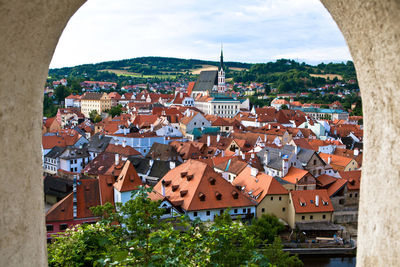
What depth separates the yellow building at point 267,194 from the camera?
836 inches

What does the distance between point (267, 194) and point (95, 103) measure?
65521mm

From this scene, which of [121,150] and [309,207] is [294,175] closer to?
[309,207]

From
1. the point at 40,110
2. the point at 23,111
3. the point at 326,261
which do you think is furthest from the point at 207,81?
the point at 23,111

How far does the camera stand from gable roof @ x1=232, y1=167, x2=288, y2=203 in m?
21.5

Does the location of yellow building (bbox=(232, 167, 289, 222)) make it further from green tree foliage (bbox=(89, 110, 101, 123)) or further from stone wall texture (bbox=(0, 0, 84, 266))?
green tree foliage (bbox=(89, 110, 101, 123))

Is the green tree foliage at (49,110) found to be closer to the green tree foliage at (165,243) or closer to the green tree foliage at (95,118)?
the green tree foliage at (95,118)

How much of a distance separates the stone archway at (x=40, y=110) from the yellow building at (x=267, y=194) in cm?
1927

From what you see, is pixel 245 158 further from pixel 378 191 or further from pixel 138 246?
pixel 378 191

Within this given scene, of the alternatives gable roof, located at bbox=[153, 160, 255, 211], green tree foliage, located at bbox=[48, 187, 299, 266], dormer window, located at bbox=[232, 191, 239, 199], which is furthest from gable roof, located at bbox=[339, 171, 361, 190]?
green tree foliage, located at bbox=[48, 187, 299, 266]

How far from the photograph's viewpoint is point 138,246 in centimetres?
425

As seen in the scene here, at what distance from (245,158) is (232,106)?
146 feet

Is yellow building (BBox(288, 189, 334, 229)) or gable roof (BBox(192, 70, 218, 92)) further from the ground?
gable roof (BBox(192, 70, 218, 92))

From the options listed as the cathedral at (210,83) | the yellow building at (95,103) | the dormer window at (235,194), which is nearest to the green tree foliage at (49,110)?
the yellow building at (95,103)

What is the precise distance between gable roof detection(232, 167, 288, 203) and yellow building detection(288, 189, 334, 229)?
33.9 inches
